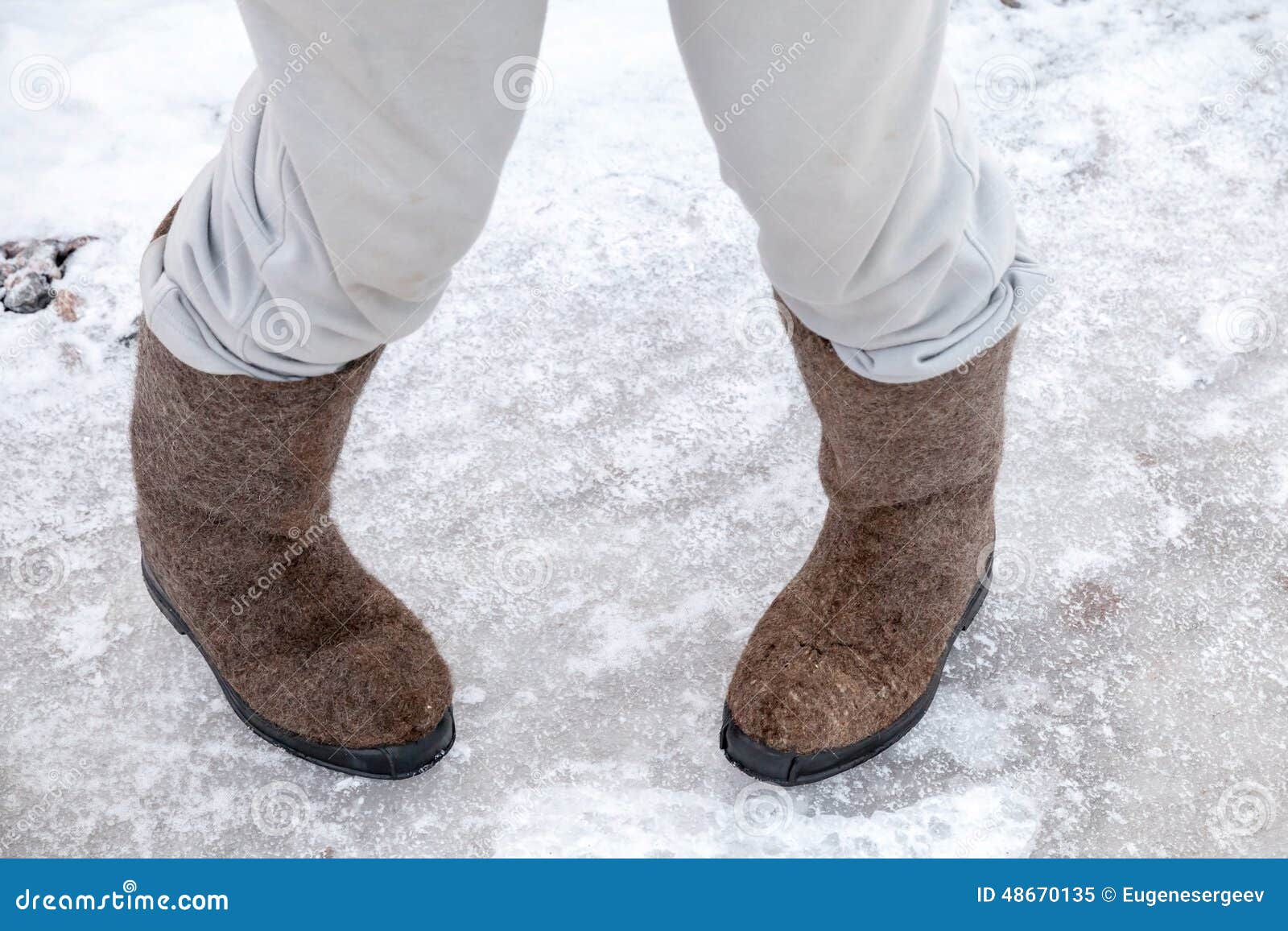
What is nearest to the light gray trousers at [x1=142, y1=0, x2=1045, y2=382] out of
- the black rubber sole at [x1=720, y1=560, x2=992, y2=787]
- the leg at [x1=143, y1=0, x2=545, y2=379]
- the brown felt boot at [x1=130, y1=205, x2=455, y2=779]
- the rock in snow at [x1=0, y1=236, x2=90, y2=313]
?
the leg at [x1=143, y1=0, x2=545, y2=379]

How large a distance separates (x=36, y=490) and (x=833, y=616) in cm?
86

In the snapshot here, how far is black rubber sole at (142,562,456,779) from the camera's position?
110cm

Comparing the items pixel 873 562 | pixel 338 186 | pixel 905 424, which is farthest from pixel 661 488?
pixel 338 186

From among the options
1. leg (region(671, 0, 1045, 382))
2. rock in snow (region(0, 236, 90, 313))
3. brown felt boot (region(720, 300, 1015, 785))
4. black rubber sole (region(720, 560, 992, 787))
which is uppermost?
leg (region(671, 0, 1045, 382))

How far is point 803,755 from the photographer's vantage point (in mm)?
1074

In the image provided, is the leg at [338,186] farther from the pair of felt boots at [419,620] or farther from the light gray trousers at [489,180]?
the pair of felt boots at [419,620]

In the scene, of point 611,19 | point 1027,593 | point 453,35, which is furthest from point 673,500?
point 611,19

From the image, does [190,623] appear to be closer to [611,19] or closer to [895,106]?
[895,106]

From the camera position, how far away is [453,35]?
640 millimetres

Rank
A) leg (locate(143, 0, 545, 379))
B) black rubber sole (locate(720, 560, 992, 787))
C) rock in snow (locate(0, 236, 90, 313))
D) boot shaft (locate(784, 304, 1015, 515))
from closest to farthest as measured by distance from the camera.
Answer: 1. leg (locate(143, 0, 545, 379))
2. boot shaft (locate(784, 304, 1015, 515))
3. black rubber sole (locate(720, 560, 992, 787))
4. rock in snow (locate(0, 236, 90, 313))

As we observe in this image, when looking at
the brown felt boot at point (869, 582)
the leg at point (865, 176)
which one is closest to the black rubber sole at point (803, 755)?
the brown felt boot at point (869, 582)

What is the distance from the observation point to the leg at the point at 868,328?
2.25 feet

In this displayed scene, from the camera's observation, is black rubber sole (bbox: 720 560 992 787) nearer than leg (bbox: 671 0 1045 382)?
No

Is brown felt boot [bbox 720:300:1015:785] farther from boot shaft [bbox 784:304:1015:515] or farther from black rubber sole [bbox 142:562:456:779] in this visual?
black rubber sole [bbox 142:562:456:779]
